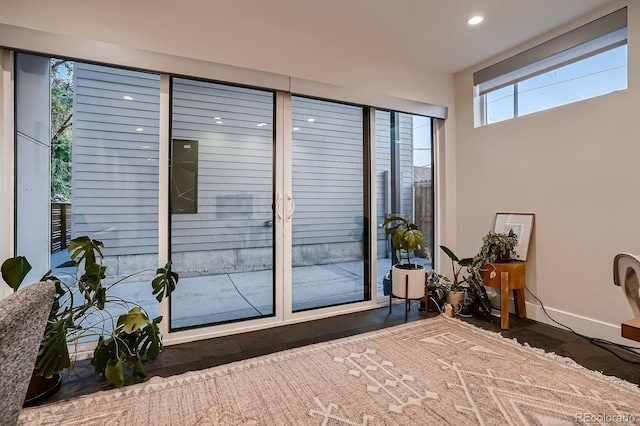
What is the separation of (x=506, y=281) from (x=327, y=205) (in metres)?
1.71

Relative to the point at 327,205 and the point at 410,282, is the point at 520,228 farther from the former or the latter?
the point at 327,205

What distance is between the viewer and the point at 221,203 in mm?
2619

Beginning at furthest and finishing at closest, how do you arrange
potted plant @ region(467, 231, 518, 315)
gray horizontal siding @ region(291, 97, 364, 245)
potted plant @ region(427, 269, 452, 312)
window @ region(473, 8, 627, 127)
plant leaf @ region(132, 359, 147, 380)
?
potted plant @ region(427, 269, 452, 312)
gray horizontal siding @ region(291, 97, 364, 245)
potted plant @ region(467, 231, 518, 315)
window @ region(473, 8, 627, 127)
plant leaf @ region(132, 359, 147, 380)

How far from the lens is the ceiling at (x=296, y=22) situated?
2.07 metres

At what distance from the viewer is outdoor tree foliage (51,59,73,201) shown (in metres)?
2.16

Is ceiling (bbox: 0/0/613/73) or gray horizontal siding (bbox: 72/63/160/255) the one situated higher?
ceiling (bbox: 0/0/613/73)

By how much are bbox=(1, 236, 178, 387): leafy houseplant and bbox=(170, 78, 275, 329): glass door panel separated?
40 centimetres

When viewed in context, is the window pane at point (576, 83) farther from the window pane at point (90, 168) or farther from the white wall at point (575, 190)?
the window pane at point (90, 168)

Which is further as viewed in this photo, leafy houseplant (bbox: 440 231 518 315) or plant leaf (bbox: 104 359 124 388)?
leafy houseplant (bbox: 440 231 518 315)

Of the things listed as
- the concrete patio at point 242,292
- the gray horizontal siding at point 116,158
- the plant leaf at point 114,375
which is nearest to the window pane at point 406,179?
the concrete patio at point 242,292

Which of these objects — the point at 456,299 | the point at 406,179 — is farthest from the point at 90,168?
the point at 456,299

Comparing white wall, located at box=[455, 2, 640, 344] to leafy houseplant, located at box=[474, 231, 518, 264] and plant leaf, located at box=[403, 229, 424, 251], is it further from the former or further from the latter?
plant leaf, located at box=[403, 229, 424, 251]

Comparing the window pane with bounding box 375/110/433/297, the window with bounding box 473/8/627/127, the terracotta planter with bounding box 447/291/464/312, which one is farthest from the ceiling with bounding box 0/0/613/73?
the terracotta planter with bounding box 447/291/464/312

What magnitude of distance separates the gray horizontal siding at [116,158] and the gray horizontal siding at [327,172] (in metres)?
1.17
